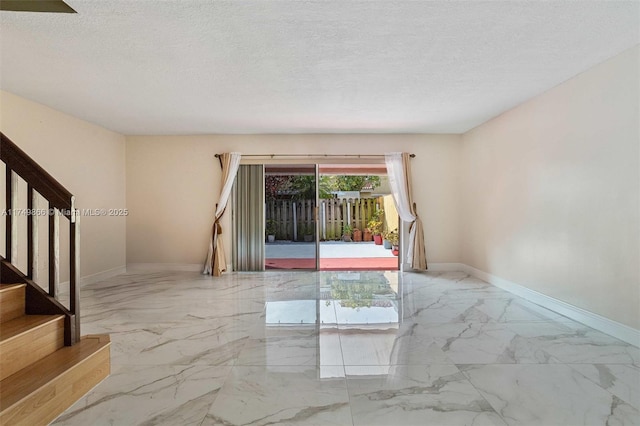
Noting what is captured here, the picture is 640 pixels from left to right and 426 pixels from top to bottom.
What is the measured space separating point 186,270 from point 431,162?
4.63 meters

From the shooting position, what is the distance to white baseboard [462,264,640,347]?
255 centimetres

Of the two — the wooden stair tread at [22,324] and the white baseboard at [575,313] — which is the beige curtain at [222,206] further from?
the white baseboard at [575,313]

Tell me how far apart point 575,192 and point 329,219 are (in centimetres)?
783

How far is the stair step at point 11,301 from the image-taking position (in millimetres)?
1991

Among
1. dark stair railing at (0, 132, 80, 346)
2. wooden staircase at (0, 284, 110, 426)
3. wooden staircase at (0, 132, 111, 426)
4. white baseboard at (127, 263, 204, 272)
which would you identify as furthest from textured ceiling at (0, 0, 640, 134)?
white baseboard at (127, 263, 204, 272)

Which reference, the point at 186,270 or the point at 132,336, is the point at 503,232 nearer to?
the point at 132,336

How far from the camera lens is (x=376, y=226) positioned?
10023mm

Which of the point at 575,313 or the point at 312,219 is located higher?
the point at 312,219

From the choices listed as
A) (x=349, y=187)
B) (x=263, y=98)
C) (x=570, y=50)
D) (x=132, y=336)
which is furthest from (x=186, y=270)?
(x=349, y=187)

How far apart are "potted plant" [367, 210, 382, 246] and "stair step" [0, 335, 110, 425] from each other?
8.23 m

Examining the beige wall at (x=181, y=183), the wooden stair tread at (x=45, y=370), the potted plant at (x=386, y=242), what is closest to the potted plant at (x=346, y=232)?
the potted plant at (x=386, y=242)

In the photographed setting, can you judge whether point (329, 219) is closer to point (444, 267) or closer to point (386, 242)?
point (386, 242)

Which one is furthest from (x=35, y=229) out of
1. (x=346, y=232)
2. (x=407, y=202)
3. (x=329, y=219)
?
(x=346, y=232)

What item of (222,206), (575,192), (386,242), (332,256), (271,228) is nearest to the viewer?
(575,192)
